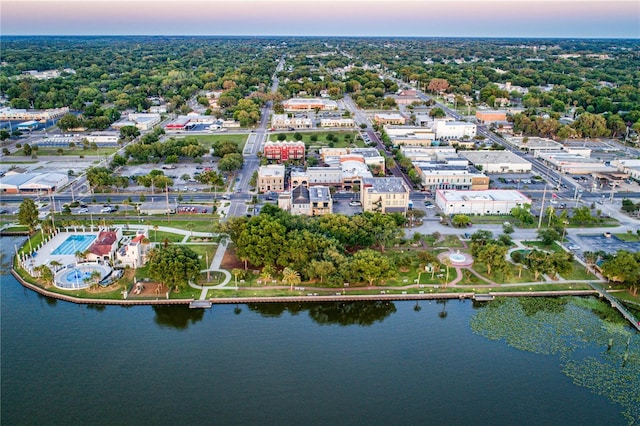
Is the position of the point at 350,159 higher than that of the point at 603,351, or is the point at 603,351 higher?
the point at 350,159

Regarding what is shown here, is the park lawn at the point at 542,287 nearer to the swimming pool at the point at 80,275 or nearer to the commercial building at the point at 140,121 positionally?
the swimming pool at the point at 80,275

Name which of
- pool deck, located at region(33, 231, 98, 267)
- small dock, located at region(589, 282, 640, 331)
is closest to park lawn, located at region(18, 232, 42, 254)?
pool deck, located at region(33, 231, 98, 267)

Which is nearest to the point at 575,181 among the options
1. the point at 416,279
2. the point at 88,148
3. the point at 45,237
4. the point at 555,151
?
the point at 555,151

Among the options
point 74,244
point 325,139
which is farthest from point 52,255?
point 325,139

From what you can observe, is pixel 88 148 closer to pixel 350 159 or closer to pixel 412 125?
pixel 350 159

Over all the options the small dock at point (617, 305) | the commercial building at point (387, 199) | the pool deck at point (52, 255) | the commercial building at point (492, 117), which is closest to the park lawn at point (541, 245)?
the small dock at point (617, 305)
